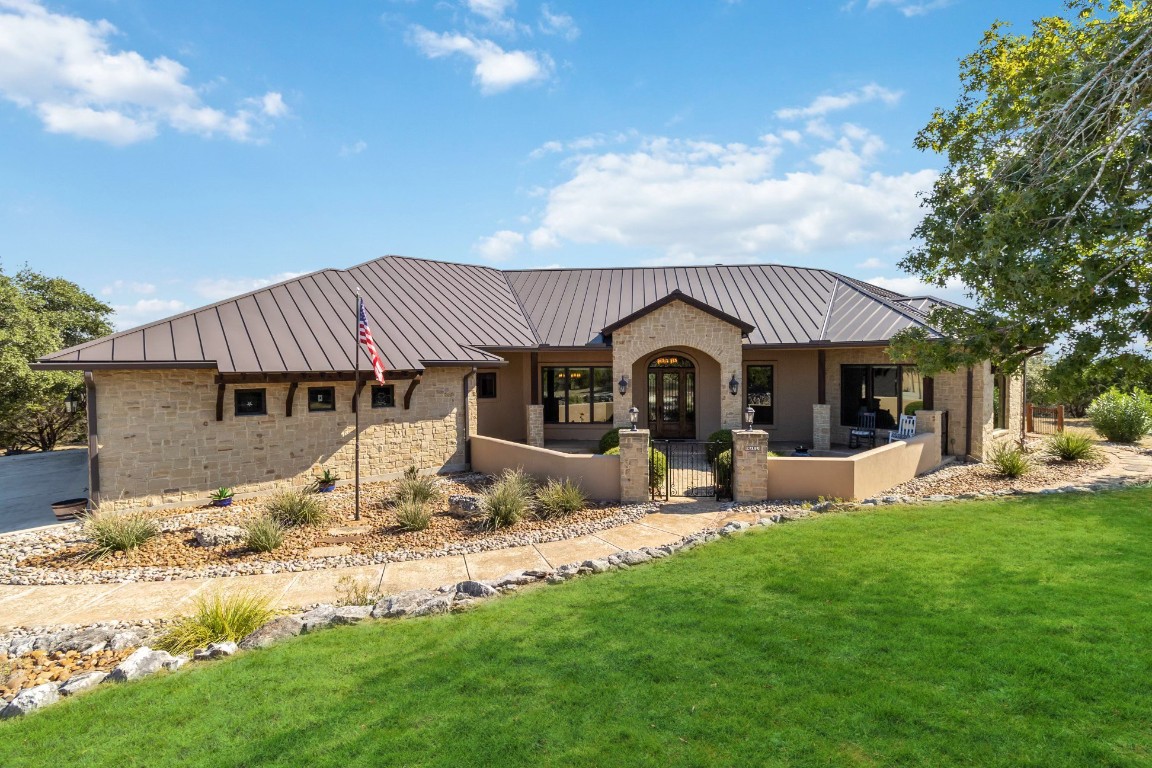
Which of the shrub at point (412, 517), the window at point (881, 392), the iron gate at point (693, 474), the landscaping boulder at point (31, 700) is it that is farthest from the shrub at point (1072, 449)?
the landscaping boulder at point (31, 700)

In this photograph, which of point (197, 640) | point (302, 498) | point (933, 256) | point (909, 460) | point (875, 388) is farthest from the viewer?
point (875, 388)

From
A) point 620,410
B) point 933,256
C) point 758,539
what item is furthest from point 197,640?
point 620,410

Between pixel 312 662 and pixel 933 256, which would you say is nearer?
pixel 312 662

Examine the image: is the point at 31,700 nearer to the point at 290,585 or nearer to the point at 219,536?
the point at 290,585

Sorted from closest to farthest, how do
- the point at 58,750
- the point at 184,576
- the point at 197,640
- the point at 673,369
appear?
1. the point at 58,750
2. the point at 197,640
3. the point at 184,576
4. the point at 673,369

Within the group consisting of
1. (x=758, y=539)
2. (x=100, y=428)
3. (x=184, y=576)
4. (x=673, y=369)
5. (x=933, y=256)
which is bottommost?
(x=184, y=576)

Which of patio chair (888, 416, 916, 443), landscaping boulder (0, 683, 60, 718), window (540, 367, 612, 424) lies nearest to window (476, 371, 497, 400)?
window (540, 367, 612, 424)

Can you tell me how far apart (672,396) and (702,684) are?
1487 cm

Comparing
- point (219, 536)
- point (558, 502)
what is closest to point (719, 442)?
point (558, 502)

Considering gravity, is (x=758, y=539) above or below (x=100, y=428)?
below

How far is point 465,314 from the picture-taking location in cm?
1866

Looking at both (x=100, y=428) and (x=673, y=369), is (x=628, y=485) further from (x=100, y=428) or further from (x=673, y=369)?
(x=100, y=428)

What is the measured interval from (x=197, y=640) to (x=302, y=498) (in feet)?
16.6

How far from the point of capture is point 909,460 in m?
13.3
